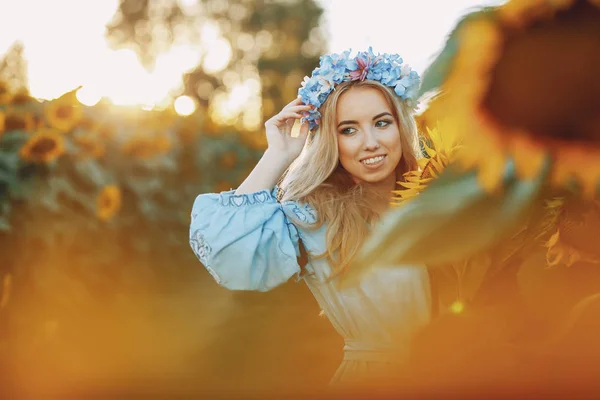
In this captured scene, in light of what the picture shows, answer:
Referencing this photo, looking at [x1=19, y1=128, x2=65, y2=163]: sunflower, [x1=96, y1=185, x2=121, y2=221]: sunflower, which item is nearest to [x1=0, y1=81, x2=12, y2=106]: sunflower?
[x1=19, y1=128, x2=65, y2=163]: sunflower

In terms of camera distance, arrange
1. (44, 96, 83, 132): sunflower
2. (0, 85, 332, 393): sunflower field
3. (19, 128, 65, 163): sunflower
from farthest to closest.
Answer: (44, 96, 83, 132): sunflower < (19, 128, 65, 163): sunflower < (0, 85, 332, 393): sunflower field

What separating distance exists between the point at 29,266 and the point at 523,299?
4.16 metres

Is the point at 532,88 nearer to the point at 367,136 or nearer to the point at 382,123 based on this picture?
the point at 367,136

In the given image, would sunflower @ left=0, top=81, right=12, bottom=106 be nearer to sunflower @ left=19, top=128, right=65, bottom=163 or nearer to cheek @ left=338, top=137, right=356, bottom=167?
sunflower @ left=19, top=128, right=65, bottom=163

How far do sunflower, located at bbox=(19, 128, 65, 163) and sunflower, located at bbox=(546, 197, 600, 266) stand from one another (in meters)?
4.20

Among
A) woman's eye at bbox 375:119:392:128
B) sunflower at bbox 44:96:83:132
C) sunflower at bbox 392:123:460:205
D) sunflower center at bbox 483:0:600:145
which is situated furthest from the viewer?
sunflower at bbox 44:96:83:132

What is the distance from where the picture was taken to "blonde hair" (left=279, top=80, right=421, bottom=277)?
5.80 ft

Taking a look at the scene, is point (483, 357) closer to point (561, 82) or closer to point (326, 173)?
point (561, 82)

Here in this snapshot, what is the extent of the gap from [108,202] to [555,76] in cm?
504

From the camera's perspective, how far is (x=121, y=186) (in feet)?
18.4

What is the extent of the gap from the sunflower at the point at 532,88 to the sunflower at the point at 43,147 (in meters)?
4.31

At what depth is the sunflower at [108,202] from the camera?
4988mm

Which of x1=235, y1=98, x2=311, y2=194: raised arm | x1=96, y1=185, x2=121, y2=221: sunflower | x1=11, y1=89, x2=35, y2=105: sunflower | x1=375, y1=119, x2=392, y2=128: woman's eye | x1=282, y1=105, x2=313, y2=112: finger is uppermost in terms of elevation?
x1=11, y1=89, x2=35, y2=105: sunflower

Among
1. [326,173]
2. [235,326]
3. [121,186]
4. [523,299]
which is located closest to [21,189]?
[121,186]
